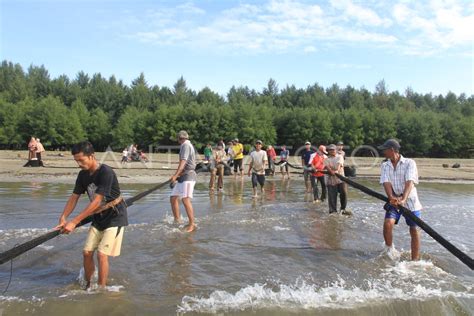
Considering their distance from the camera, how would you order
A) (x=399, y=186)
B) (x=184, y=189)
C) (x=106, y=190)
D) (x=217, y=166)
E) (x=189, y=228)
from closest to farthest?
1. (x=106, y=190)
2. (x=399, y=186)
3. (x=189, y=228)
4. (x=184, y=189)
5. (x=217, y=166)

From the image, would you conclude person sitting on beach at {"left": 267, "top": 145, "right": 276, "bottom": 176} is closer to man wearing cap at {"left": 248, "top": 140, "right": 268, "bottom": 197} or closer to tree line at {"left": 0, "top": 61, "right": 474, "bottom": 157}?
man wearing cap at {"left": 248, "top": 140, "right": 268, "bottom": 197}

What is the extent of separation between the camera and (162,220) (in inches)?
366

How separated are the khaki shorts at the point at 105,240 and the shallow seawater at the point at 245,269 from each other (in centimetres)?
51

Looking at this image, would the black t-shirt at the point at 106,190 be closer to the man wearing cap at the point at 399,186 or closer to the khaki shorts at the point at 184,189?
the khaki shorts at the point at 184,189

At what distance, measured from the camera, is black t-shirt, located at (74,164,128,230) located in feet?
15.7

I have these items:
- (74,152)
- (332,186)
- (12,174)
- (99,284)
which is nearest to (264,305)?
(99,284)

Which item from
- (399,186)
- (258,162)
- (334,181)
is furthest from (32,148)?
(399,186)

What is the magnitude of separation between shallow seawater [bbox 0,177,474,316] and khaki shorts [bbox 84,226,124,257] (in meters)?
0.51

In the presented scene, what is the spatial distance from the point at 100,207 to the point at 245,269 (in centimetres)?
227

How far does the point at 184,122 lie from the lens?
60469 millimetres

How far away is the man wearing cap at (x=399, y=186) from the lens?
6.16m

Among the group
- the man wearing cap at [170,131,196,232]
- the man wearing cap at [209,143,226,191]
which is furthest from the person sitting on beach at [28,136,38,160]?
the man wearing cap at [170,131,196,232]

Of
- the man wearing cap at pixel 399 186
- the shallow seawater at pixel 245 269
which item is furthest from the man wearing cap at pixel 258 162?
the man wearing cap at pixel 399 186

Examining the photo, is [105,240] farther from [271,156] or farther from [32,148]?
[32,148]
